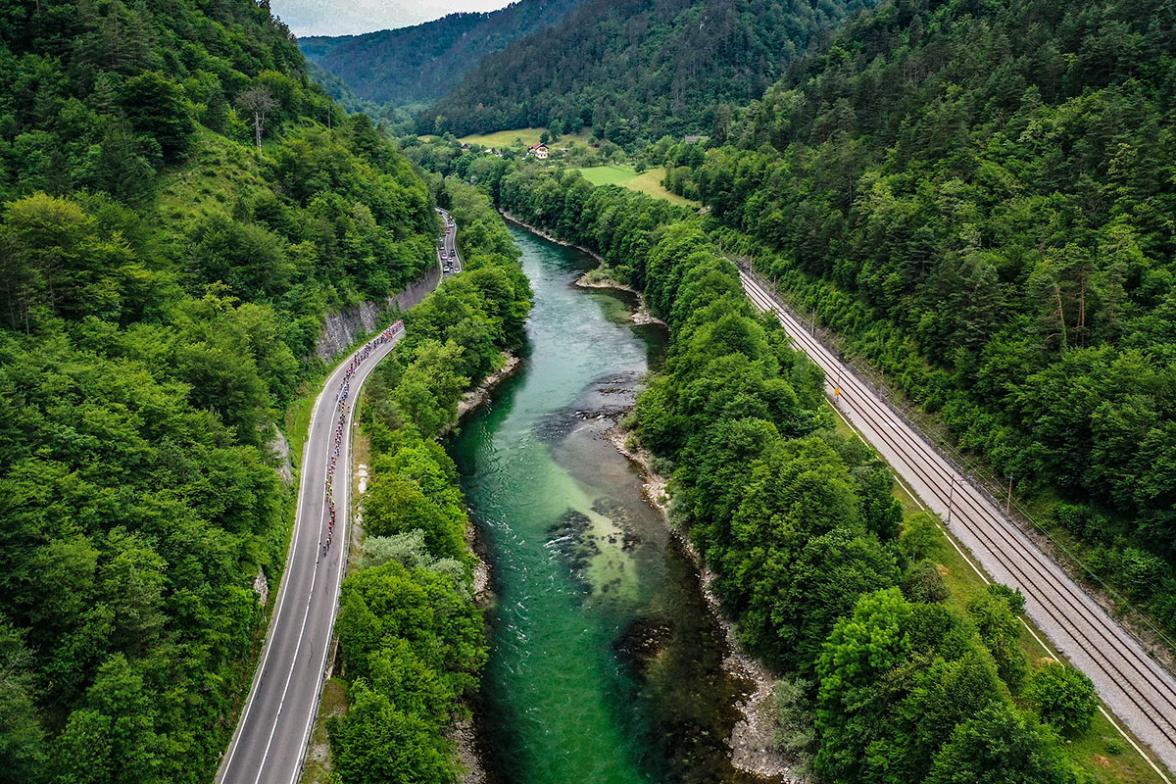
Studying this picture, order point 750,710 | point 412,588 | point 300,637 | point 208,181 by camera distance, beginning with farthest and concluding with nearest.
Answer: point 208,181 < point 300,637 < point 750,710 < point 412,588

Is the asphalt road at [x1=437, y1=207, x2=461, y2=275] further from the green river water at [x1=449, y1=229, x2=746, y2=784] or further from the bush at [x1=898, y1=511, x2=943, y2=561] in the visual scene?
the bush at [x1=898, y1=511, x2=943, y2=561]

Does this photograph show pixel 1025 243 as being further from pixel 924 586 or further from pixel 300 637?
pixel 300 637

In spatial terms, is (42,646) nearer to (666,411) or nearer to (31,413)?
(31,413)

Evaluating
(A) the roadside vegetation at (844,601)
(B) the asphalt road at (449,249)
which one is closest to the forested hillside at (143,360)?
(B) the asphalt road at (449,249)

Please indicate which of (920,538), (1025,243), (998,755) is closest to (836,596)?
(920,538)

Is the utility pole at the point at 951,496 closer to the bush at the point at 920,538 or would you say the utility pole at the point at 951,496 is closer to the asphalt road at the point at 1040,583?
the asphalt road at the point at 1040,583
